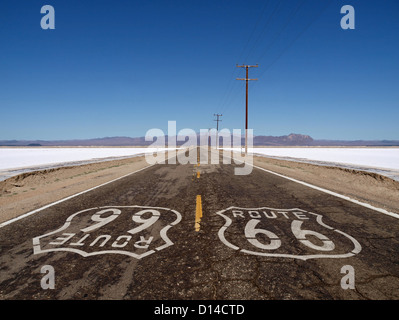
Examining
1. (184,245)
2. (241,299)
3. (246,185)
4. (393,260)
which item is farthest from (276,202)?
(241,299)

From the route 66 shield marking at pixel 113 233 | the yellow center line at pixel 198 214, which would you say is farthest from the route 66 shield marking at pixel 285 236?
the route 66 shield marking at pixel 113 233

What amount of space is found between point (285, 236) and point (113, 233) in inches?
121

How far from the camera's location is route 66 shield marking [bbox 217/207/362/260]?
3328 millimetres

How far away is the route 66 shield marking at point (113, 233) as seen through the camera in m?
3.48

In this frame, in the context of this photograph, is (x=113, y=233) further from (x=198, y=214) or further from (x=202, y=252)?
(x=198, y=214)

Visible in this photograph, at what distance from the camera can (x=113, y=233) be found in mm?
4062

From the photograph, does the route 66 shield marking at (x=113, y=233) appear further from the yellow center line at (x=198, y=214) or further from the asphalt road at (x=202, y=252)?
the yellow center line at (x=198, y=214)

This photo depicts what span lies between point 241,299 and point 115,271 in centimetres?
160

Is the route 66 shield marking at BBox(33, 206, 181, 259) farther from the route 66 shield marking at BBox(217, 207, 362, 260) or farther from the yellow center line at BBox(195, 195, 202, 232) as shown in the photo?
the route 66 shield marking at BBox(217, 207, 362, 260)

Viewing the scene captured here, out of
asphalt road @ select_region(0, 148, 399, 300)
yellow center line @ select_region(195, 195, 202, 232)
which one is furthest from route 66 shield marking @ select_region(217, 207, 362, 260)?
yellow center line @ select_region(195, 195, 202, 232)

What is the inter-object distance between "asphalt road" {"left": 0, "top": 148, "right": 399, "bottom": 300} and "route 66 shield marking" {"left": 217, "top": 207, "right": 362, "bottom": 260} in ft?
0.06

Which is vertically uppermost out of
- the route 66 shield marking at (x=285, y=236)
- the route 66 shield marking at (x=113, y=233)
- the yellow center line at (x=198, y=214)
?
the route 66 shield marking at (x=285, y=236)

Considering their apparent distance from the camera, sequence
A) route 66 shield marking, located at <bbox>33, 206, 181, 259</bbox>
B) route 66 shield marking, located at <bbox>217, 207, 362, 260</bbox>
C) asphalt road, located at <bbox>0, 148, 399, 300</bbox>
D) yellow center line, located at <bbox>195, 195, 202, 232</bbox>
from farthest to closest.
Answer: yellow center line, located at <bbox>195, 195, 202, 232</bbox>
route 66 shield marking, located at <bbox>33, 206, 181, 259</bbox>
route 66 shield marking, located at <bbox>217, 207, 362, 260</bbox>
asphalt road, located at <bbox>0, 148, 399, 300</bbox>

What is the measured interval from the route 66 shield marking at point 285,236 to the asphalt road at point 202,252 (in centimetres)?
2
